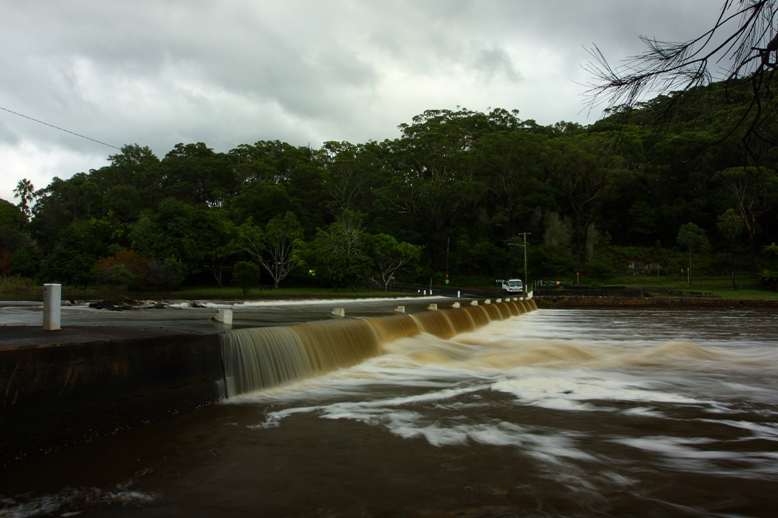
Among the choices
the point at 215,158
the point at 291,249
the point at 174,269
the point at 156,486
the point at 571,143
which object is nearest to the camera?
the point at 156,486

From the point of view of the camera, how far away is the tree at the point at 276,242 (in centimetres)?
4684

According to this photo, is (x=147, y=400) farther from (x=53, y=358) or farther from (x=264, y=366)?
(x=264, y=366)

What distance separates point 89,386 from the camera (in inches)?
185

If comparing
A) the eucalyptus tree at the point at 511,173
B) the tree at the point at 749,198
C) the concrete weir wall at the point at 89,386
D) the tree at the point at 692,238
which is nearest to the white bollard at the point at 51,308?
the concrete weir wall at the point at 89,386

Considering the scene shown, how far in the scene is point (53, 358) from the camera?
4.42 meters

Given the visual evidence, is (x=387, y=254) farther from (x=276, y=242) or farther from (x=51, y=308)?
(x=51, y=308)

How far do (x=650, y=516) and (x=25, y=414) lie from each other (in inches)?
189

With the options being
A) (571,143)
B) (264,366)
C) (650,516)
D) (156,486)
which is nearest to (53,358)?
(156,486)

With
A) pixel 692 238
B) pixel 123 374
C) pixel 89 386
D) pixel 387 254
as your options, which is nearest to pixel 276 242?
pixel 387 254

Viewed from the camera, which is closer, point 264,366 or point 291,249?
point 264,366

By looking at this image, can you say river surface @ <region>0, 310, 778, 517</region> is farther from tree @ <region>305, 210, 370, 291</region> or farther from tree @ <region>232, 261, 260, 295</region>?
tree @ <region>305, 210, 370, 291</region>

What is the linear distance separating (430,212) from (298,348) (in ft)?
177

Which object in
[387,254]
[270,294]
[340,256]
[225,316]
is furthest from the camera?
[387,254]

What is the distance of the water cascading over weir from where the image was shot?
6.98 metres
